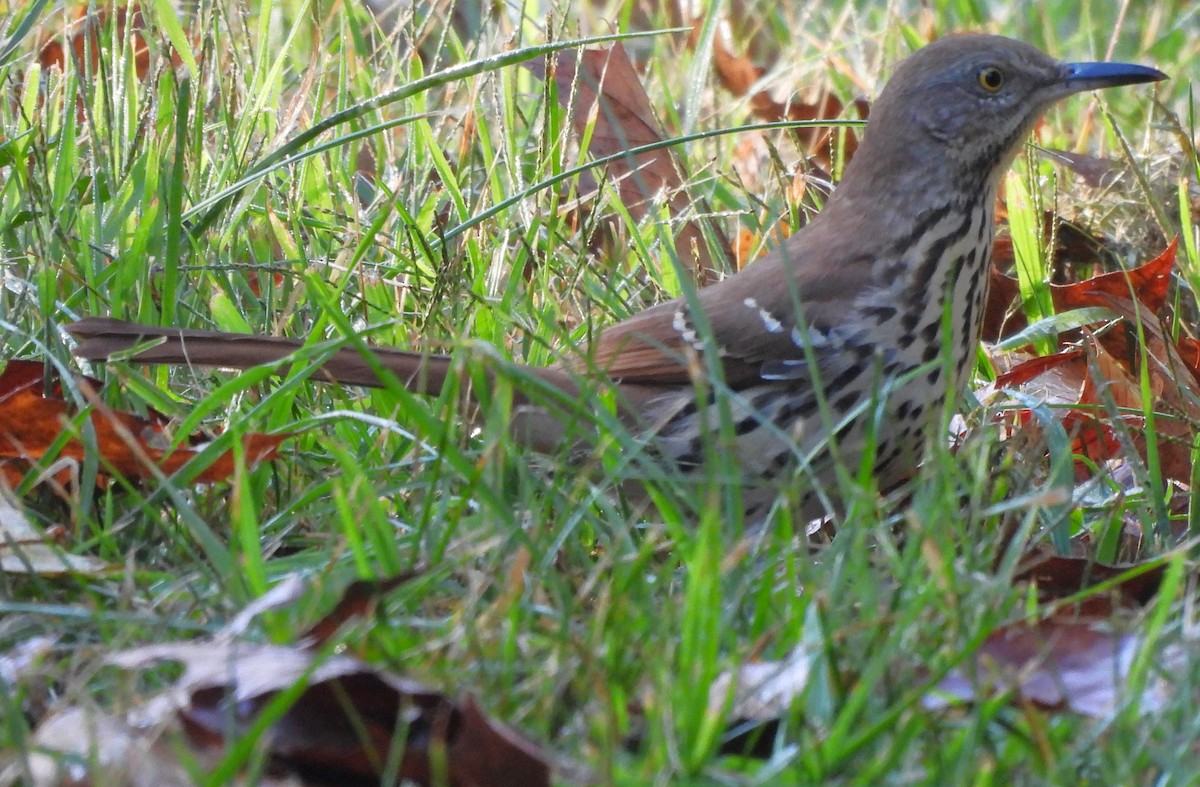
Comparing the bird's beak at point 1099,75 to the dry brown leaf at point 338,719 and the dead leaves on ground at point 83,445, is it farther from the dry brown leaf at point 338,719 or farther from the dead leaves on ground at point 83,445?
the dry brown leaf at point 338,719

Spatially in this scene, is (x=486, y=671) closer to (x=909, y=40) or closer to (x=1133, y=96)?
(x=909, y=40)

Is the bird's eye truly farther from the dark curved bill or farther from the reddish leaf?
the reddish leaf

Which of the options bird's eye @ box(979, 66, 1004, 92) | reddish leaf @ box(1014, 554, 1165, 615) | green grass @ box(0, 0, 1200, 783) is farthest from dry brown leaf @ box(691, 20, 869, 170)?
reddish leaf @ box(1014, 554, 1165, 615)

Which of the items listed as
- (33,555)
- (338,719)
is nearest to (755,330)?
(33,555)

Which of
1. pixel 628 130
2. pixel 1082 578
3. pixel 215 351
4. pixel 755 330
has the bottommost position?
pixel 1082 578

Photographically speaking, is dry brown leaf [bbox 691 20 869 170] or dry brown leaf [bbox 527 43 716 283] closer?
dry brown leaf [bbox 527 43 716 283]

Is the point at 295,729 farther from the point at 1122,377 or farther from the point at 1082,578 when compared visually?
the point at 1122,377
